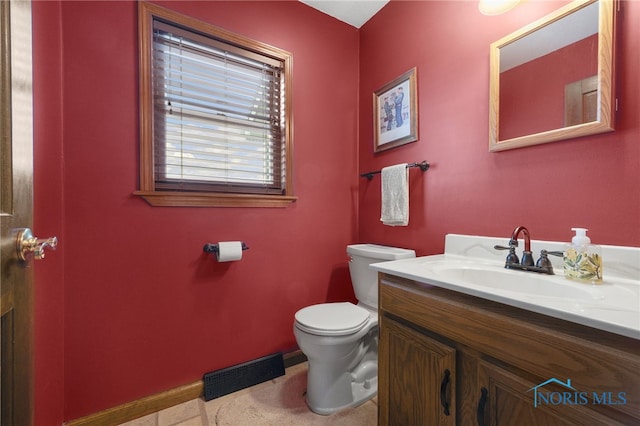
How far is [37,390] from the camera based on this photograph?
970 millimetres

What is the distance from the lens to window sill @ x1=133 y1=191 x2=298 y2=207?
1.35 metres

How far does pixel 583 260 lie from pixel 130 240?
1.85 meters

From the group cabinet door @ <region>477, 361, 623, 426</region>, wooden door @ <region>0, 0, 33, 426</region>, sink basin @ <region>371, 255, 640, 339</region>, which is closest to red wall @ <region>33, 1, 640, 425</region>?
sink basin @ <region>371, 255, 640, 339</region>

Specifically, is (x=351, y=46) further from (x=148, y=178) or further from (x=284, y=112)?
(x=148, y=178)

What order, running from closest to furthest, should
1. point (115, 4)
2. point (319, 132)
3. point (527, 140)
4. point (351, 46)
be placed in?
point (527, 140)
point (115, 4)
point (319, 132)
point (351, 46)

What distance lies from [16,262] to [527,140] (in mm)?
1645

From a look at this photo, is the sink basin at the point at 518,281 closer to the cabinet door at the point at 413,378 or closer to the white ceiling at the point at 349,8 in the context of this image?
the cabinet door at the point at 413,378

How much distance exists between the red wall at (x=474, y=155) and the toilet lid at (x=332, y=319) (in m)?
0.53

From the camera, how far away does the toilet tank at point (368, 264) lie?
5.10 feet

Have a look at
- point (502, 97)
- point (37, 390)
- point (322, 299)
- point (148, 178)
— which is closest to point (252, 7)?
point (148, 178)

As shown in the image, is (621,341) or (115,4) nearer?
(621,341)

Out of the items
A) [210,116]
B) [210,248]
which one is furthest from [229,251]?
[210,116]

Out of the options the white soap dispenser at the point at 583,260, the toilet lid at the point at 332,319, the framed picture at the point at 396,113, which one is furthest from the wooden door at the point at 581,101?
the toilet lid at the point at 332,319

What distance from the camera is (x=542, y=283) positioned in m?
0.91
